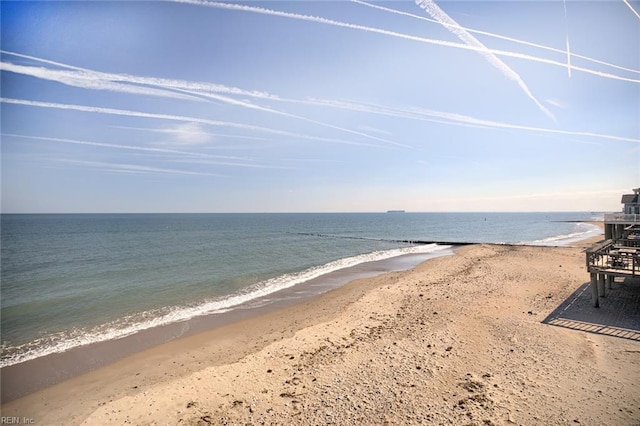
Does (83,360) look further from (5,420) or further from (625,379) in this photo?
(625,379)

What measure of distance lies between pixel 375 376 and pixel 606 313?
10921 mm

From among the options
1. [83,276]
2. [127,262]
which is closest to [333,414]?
[83,276]

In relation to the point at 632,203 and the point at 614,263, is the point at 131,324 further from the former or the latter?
the point at 632,203

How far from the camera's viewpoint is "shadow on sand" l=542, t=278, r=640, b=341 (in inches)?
420

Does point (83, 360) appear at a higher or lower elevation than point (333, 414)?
lower

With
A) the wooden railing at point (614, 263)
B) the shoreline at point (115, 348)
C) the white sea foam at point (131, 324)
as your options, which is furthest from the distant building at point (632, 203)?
the white sea foam at point (131, 324)

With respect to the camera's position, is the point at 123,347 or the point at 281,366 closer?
the point at 281,366

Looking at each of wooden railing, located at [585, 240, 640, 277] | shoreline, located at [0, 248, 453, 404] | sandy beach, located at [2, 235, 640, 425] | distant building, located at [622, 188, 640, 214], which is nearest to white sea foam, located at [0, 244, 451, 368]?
shoreline, located at [0, 248, 453, 404]

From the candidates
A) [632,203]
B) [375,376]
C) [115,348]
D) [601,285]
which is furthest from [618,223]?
[115,348]

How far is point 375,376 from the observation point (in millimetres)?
7965

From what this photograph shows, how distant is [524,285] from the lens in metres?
17.5

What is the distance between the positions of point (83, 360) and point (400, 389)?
10901mm

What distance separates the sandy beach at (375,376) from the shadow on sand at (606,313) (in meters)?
0.50

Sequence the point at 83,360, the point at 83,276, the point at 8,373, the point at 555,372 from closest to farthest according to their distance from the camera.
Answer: the point at 555,372
the point at 8,373
the point at 83,360
the point at 83,276
